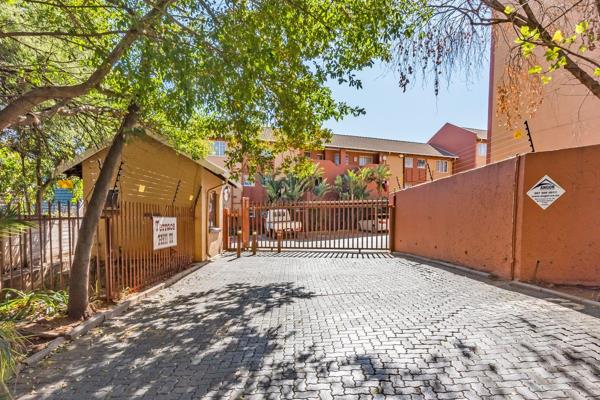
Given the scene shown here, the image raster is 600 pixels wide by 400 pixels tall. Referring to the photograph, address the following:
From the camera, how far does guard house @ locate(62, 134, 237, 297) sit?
705cm

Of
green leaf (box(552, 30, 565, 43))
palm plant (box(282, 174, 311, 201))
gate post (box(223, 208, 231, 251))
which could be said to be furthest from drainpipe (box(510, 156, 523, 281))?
palm plant (box(282, 174, 311, 201))

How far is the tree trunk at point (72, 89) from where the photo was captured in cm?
388

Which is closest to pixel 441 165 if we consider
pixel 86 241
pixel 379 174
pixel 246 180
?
pixel 379 174

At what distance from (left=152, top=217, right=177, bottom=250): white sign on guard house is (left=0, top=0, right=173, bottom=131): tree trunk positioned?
3.36 m

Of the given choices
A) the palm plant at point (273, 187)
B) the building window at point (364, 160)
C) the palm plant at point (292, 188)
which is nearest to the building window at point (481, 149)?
the building window at point (364, 160)

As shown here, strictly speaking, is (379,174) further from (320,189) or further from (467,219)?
(467,219)

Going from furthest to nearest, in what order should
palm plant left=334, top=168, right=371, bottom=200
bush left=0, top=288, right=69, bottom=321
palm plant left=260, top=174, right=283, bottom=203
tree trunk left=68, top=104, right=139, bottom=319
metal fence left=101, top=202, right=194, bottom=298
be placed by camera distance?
palm plant left=334, top=168, right=371, bottom=200 < palm plant left=260, top=174, right=283, bottom=203 < metal fence left=101, top=202, right=194, bottom=298 < tree trunk left=68, top=104, right=139, bottom=319 < bush left=0, top=288, right=69, bottom=321

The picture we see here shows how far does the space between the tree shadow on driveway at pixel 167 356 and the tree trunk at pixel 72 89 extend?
9.90ft

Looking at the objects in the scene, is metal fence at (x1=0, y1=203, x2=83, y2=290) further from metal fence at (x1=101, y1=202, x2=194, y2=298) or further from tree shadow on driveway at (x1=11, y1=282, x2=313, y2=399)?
tree shadow on driveway at (x1=11, y1=282, x2=313, y2=399)

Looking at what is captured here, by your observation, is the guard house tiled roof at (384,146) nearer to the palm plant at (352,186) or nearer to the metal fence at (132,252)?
the palm plant at (352,186)

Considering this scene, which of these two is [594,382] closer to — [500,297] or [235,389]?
[500,297]

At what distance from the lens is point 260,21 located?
199 inches

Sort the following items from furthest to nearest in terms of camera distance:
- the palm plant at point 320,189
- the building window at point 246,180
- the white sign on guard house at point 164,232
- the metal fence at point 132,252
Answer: the palm plant at point 320,189
the building window at point 246,180
the white sign on guard house at point 164,232
the metal fence at point 132,252

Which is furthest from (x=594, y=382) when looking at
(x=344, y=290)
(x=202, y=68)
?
(x=202, y=68)
